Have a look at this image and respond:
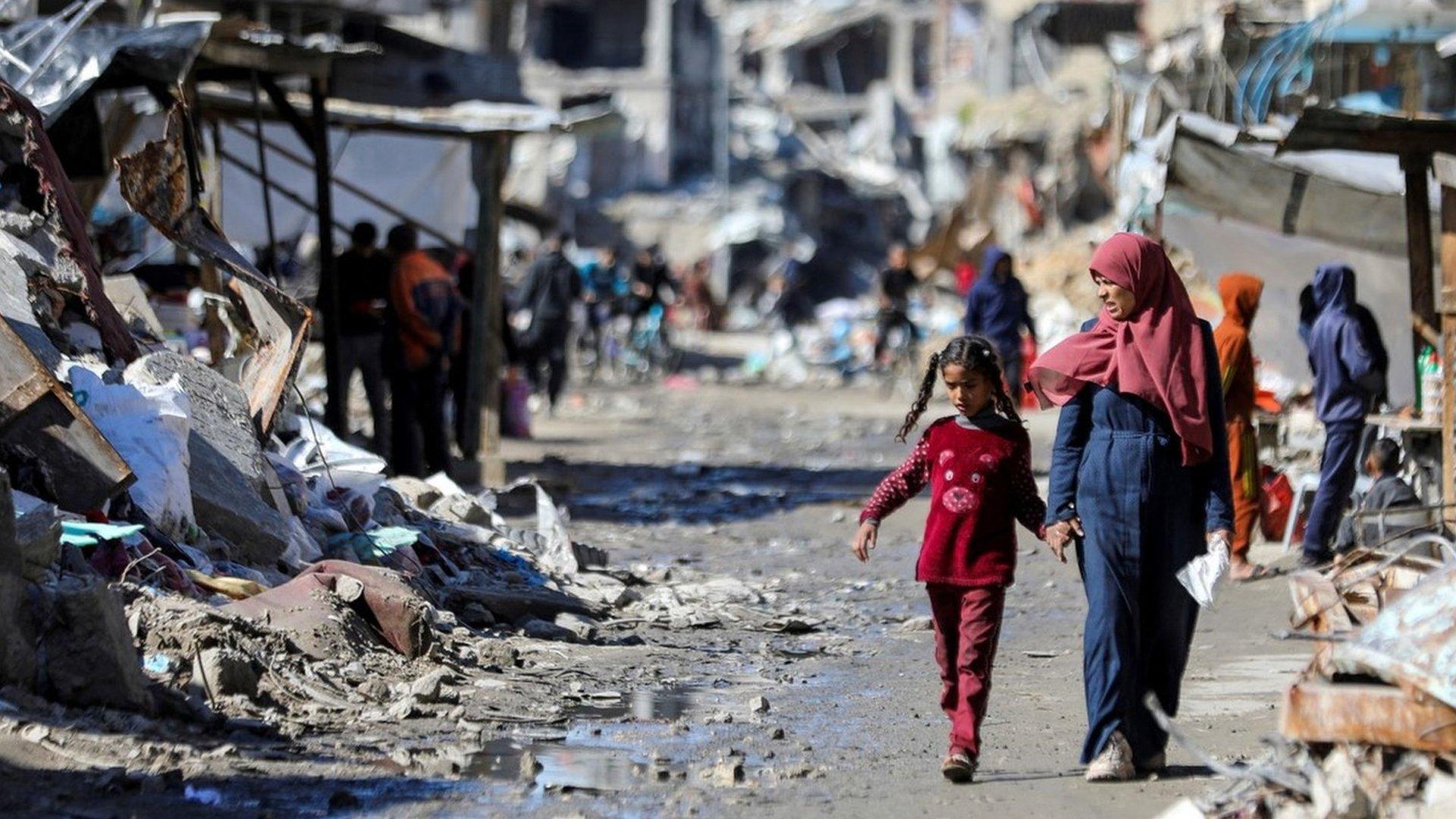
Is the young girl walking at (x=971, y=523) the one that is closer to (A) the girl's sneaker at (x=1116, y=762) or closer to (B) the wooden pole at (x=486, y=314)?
(A) the girl's sneaker at (x=1116, y=762)

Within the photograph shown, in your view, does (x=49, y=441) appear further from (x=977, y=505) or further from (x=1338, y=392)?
(x=1338, y=392)

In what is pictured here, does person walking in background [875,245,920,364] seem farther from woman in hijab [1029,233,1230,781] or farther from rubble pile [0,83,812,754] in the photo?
woman in hijab [1029,233,1230,781]

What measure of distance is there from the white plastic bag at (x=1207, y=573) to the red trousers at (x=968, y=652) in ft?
1.75

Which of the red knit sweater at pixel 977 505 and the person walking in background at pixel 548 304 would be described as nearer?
the red knit sweater at pixel 977 505

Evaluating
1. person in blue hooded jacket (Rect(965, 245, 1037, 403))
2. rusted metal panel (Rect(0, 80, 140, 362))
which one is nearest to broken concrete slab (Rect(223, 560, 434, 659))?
rusted metal panel (Rect(0, 80, 140, 362))

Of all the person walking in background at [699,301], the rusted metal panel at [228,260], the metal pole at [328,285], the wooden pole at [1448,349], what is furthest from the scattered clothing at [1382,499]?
the person walking in background at [699,301]

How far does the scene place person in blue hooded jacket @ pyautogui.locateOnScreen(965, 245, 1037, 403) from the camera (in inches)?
624

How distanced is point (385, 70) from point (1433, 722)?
26287 millimetres

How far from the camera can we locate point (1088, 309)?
28688 mm

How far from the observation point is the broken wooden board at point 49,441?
713 cm

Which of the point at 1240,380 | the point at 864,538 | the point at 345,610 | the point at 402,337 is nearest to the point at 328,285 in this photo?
the point at 402,337

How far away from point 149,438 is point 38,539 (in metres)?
1.71

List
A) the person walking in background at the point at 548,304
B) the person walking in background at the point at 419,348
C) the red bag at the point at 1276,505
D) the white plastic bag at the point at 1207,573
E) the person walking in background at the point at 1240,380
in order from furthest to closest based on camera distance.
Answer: the person walking in background at the point at 548,304, the person walking in background at the point at 419,348, the red bag at the point at 1276,505, the person walking in background at the point at 1240,380, the white plastic bag at the point at 1207,573

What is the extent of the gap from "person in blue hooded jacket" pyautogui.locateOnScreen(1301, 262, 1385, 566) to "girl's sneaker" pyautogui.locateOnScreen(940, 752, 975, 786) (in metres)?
4.68
